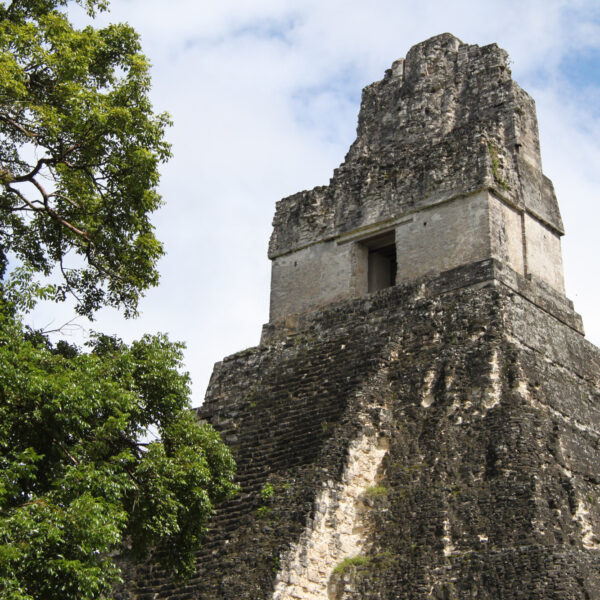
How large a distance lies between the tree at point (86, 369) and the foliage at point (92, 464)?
0.01m

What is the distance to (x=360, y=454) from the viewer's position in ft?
40.7

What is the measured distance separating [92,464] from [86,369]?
0.98m

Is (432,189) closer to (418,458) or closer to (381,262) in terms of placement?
(381,262)

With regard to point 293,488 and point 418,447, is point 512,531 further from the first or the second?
point 293,488

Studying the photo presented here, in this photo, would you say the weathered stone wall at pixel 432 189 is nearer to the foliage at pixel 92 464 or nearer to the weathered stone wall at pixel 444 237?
the weathered stone wall at pixel 444 237

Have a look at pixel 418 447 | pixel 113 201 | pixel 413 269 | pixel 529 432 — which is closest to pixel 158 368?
pixel 113 201

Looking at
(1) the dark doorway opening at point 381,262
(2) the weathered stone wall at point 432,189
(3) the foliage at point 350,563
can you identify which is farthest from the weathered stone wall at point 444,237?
(3) the foliage at point 350,563

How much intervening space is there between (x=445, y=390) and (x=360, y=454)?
1344mm

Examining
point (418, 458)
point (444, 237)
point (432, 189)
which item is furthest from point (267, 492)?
point (432, 189)

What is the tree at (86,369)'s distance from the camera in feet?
28.3

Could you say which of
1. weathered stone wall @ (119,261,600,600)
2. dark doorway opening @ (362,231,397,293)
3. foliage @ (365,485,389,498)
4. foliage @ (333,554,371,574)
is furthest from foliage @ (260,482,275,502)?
dark doorway opening @ (362,231,397,293)

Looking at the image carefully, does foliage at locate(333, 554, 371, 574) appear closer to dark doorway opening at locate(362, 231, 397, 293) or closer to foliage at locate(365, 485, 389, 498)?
foliage at locate(365, 485, 389, 498)

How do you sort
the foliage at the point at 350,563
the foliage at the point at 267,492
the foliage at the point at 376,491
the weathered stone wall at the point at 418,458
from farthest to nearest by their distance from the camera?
the foliage at the point at 267,492
the foliage at the point at 376,491
the foliage at the point at 350,563
the weathered stone wall at the point at 418,458

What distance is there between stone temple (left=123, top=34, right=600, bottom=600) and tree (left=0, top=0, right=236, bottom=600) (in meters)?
1.71
